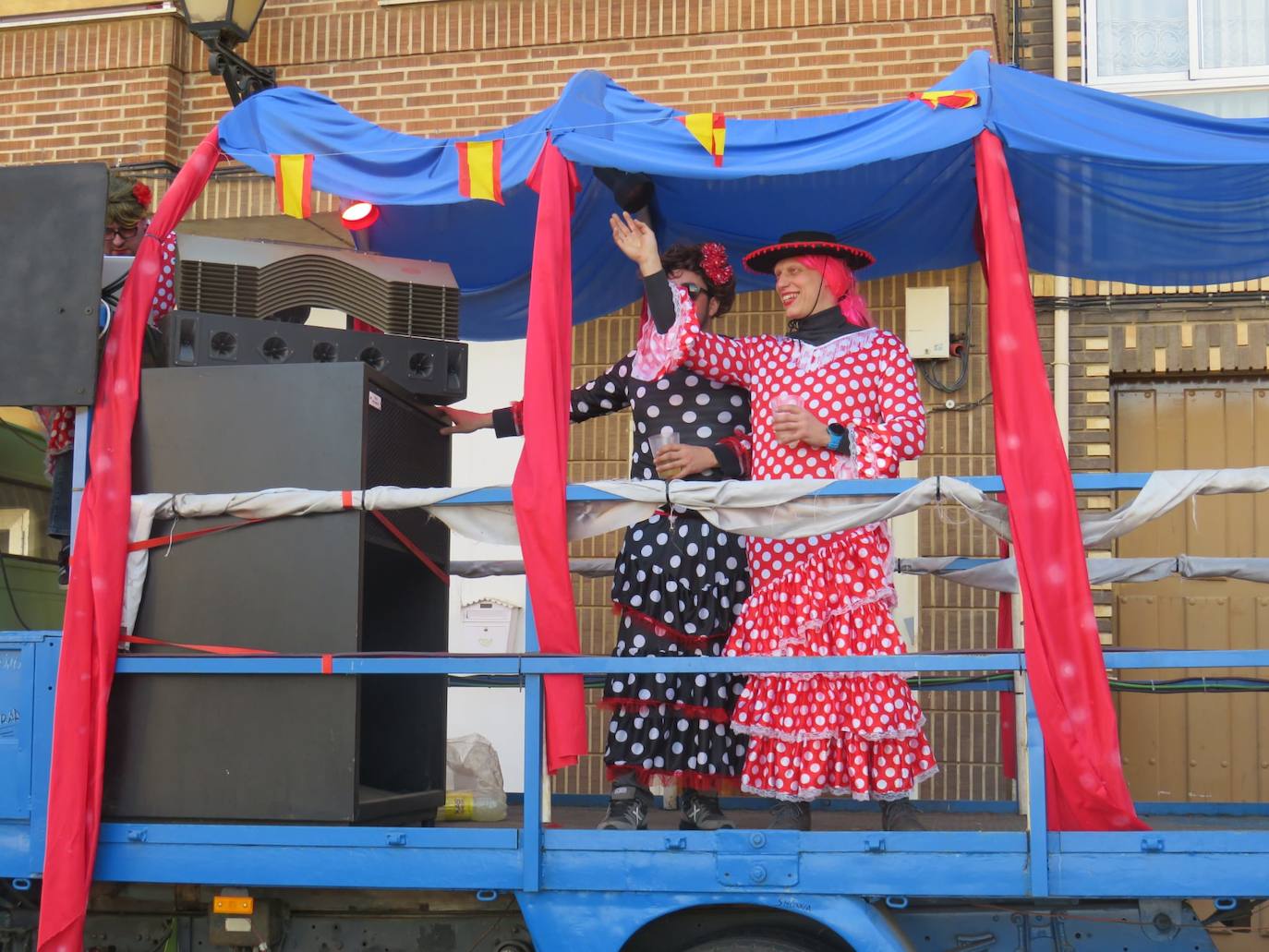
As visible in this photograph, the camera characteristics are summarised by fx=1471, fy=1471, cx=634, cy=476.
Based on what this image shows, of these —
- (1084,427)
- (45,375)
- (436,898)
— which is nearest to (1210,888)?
(436,898)

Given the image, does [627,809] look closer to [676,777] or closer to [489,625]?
[676,777]

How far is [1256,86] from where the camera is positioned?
7336mm

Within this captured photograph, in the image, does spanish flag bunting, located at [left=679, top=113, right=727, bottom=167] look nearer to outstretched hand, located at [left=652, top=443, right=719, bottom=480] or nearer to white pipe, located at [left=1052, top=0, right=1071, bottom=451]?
outstretched hand, located at [left=652, top=443, right=719, bottom=480]

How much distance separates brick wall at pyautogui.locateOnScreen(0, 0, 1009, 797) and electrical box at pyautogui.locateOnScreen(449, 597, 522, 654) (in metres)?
0.38

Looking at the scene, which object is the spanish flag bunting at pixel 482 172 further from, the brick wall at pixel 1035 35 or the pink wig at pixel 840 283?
the brick wall at pixel 1035 35

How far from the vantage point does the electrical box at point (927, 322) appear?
22.9ft

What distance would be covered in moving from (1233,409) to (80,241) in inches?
211

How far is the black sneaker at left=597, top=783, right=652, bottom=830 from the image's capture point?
4008mm

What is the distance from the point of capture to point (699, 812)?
4070 mm

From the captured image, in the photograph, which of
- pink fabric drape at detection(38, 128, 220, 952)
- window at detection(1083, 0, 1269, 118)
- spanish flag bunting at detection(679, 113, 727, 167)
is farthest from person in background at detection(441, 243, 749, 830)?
window at detection(1083, 0, 1269, 118)

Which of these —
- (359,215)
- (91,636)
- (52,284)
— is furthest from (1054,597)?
(52,284)

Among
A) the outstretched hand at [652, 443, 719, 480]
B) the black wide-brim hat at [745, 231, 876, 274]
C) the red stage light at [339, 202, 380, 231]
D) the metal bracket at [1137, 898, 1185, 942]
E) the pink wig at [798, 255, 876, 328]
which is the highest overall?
the red stage light at [339, 202, 380, 231]

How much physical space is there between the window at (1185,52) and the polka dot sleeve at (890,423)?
12.9 ft

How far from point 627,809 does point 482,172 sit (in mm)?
A: 1844
